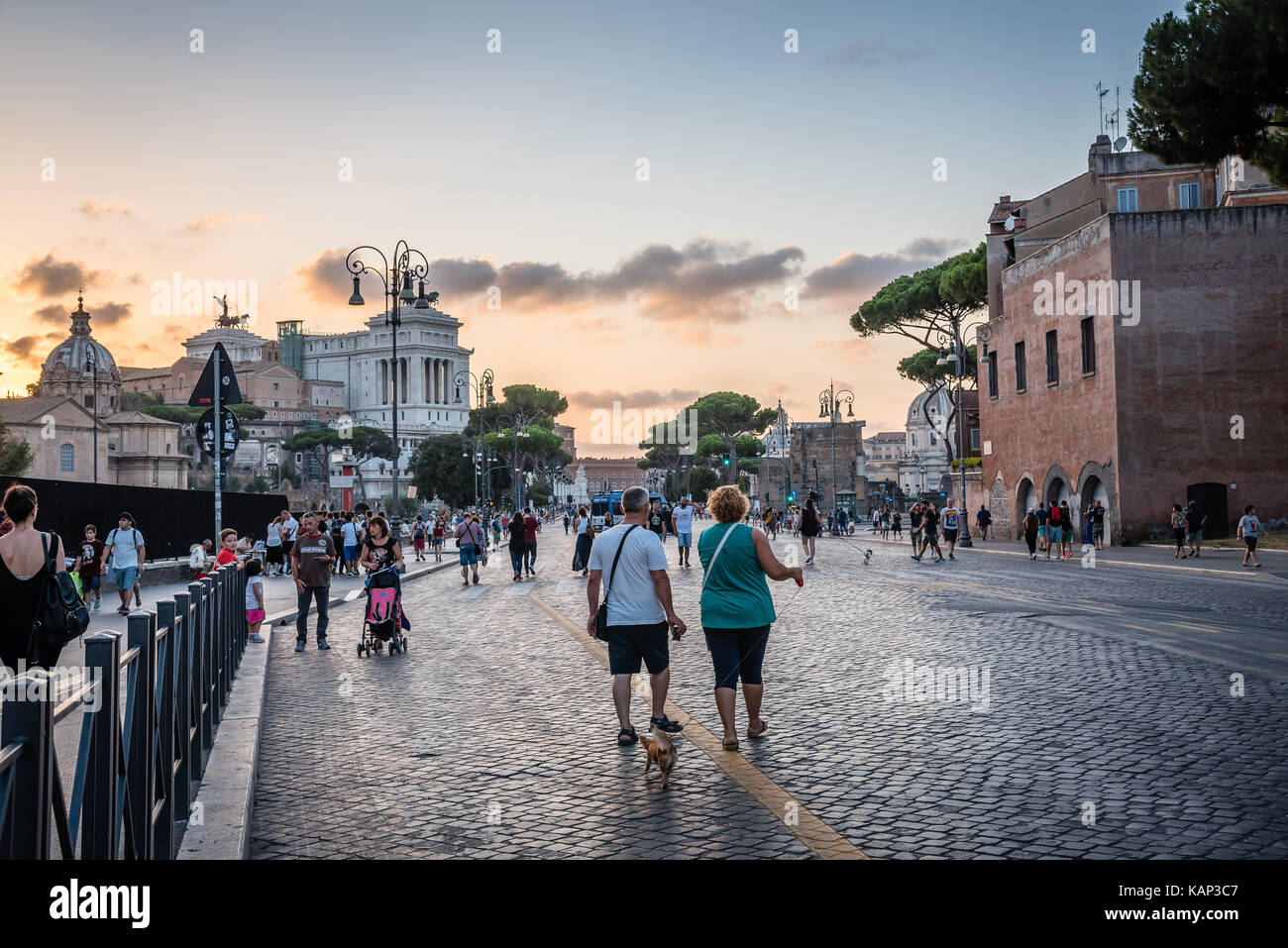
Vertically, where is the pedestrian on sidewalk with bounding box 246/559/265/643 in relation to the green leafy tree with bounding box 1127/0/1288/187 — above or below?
below

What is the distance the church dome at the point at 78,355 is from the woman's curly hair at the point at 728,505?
118228 mm

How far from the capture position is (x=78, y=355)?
116750 mm

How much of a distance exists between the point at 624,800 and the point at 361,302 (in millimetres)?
24888

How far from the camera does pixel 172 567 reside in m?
24.8

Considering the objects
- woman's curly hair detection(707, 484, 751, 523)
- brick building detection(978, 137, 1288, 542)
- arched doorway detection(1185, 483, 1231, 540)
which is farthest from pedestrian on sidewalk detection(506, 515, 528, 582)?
arched doorway detection(1185, 483, 1231, 540)

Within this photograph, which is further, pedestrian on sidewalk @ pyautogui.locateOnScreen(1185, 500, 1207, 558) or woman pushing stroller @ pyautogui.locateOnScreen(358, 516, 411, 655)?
pedestrian on sidewalk @ pyautogui.locateOnScreen(1185, 500, 1207, 558)

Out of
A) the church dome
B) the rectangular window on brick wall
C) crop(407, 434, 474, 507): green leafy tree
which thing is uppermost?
the church dome

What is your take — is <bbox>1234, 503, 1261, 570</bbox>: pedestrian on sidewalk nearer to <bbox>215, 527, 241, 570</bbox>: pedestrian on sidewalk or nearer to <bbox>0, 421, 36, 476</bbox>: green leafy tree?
<bbox>215, 527, 241, 570</bbox>: pedestrian on sidewalk

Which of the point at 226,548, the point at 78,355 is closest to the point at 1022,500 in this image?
the point at 226,548

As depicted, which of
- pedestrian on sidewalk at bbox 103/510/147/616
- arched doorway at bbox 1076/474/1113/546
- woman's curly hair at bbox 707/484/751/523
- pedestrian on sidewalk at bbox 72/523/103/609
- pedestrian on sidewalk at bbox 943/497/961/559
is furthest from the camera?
arched doorway at bbox 1076/474/1113/546

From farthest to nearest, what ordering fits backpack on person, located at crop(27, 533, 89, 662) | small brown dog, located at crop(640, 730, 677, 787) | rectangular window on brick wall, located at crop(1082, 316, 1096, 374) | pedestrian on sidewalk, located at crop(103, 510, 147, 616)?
rectangular window on brick wall, located at crop(1082, 316, 1096, 374), pedestrian on sidewalk, located at crop(103, 510, 147, 616), backpack on person, located at crop(27, 533, 89, 662), small brown dog, located at crop(640, 730, 677, 787)

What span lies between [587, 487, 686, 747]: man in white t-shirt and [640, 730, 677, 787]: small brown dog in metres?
0.87

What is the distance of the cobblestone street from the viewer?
5152 millimetres
